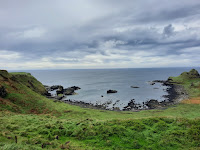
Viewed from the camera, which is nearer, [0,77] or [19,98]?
[19,98]

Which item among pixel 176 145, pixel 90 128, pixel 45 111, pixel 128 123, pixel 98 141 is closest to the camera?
pixel 176 145

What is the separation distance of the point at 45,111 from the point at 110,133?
31.3 m

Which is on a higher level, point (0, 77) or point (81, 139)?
point (0, 77)

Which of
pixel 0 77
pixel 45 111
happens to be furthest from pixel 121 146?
pixel 0 77

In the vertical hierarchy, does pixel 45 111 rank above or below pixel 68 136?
below

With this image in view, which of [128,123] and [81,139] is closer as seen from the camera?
[81,139]

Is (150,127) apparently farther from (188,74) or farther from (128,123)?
(188,74)

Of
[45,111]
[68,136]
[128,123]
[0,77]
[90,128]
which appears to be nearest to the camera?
[68,136]

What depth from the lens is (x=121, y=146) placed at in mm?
14266

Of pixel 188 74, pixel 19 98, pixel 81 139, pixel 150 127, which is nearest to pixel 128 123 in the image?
pixel 150 127

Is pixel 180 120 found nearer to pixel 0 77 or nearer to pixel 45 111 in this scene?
pixel 45 111

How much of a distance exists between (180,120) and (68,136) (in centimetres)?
1921

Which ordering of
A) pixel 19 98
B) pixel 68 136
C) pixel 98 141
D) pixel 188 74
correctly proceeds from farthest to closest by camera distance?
1. pixel 188 74
2. pixel 19 98
3. pixel 68 136
4. pixel 98 141

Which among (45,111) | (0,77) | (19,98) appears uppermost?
(0,77)
